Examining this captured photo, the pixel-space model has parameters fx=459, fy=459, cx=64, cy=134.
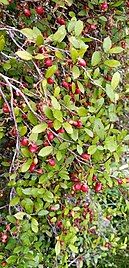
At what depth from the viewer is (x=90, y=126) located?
1.09 meters

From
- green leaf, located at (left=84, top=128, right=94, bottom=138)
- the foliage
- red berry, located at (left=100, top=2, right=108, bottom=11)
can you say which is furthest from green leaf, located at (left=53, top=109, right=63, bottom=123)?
red berry, located at (left=100, top=2, right=108, bottom=11)

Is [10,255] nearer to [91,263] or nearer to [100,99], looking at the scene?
[100,99]

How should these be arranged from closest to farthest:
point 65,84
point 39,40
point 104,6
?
point 39,40
point 65,84
point 104,6

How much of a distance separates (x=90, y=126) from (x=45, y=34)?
36 cm

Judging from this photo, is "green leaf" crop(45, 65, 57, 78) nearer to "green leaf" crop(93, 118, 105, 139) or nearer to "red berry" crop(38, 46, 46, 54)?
"red berry" crop(38, 46, 46, 54)

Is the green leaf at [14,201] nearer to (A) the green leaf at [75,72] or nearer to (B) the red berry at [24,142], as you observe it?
(B) the red berry at [24,142]

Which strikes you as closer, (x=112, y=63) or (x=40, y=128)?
(x=40, y=128)

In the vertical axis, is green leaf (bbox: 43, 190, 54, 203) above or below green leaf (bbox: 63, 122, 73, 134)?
below

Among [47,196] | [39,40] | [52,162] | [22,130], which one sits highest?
[39,40]

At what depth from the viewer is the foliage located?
102 cm

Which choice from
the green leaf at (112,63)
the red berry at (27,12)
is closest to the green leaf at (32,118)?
the green leaf at (112,63)

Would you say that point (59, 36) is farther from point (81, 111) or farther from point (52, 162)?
point (52, 162)

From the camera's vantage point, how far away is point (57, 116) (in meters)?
0.96

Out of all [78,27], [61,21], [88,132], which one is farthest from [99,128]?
[61,21]
